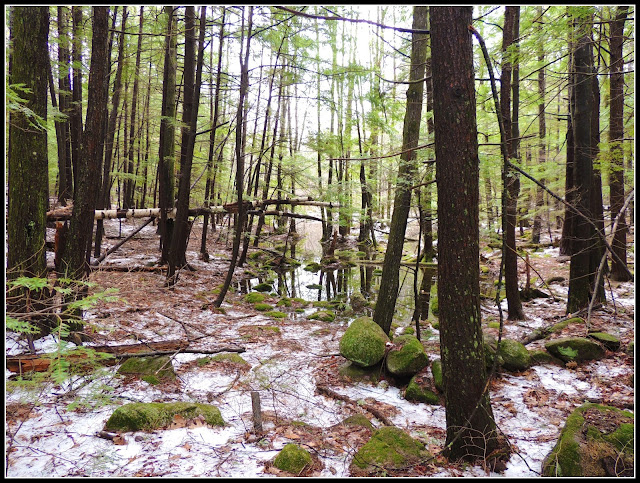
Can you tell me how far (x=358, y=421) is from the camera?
4297 mm

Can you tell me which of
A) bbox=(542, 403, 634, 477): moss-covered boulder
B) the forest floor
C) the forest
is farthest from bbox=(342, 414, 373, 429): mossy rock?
bbox=(542, 403, 634, 477): moss-covered boulder

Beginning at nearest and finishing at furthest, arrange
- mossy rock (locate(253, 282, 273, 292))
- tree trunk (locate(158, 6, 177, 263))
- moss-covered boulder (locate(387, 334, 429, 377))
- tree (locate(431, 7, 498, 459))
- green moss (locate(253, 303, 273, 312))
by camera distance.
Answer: tree (locate(431, 7, 498, 459)) → moss-covered boulder (locate(387, 334, 429, 377)) → green moss (locate(253, 303, 273, 312)) → tree trunk (locate(158, 6, 177, 263)) → mossy rock (locate(253, 282, 273, 292))

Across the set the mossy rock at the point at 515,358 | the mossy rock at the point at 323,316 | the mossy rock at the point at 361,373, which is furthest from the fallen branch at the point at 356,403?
the mossy rock at the point at 323,316

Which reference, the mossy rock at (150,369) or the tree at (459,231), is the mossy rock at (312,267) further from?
the tree at (459,231)

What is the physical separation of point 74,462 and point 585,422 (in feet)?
15.7

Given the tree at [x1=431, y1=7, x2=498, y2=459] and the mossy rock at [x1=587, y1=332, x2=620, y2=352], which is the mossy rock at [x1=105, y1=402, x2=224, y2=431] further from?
the mossy rock at [x1=587, y1=332, x2=620, y2=352]

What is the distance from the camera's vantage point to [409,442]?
3611 mm

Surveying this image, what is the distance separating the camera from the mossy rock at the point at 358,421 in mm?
4243

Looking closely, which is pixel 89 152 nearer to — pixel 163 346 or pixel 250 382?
pixel 163 346

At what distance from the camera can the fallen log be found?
405 centimetres

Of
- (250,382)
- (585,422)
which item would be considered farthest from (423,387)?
(250,382)

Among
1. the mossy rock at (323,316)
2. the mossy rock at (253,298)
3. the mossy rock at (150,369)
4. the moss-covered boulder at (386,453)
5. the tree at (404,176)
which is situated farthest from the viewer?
the mossy rock at (253,298)

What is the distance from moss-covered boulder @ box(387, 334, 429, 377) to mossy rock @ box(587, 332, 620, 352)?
9.57 ft

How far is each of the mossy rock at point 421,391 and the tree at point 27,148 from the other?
17.5ft
